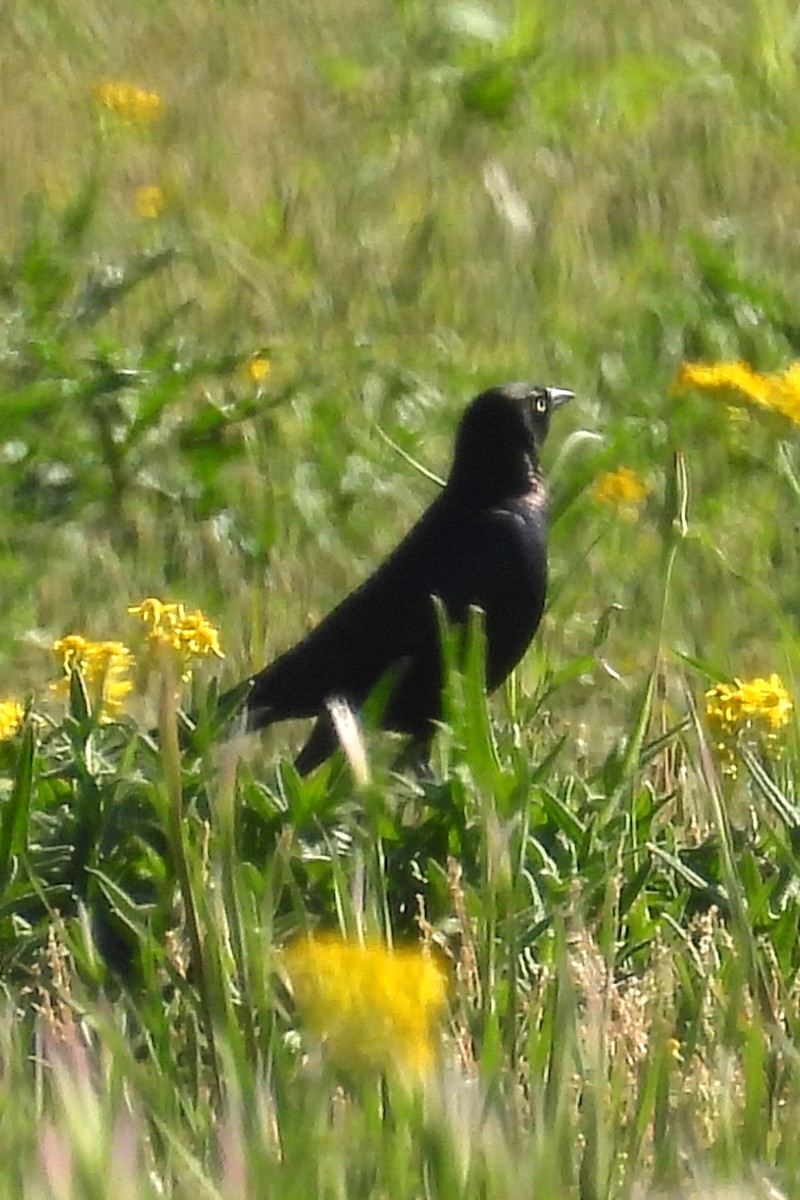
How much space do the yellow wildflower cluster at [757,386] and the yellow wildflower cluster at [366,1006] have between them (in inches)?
77.9

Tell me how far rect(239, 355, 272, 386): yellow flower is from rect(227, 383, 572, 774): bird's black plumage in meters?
1.19

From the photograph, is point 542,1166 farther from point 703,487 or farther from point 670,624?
point 703,487

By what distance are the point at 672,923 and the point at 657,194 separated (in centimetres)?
458

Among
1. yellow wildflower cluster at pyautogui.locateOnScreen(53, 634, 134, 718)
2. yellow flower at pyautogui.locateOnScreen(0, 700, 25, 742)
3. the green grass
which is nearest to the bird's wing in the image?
the green grass

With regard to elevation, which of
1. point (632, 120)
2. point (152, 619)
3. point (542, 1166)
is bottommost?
point (632, 120)

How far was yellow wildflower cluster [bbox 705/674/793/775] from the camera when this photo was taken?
3.30 m

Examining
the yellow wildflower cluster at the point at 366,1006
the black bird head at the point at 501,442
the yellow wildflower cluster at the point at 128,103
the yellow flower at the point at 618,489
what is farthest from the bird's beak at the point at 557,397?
the yellow wildflower cluster at the point at 366,1006

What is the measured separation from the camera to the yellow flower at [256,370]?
595 centimetres

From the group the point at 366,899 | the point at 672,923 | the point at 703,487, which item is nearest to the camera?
the point at 366,899

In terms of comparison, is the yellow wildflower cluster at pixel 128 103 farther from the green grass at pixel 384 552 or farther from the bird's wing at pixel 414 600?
the bird's wing at pixel 414 600

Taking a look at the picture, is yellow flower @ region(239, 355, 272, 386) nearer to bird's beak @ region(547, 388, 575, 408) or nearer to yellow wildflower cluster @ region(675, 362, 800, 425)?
bird's beak @ region(547, 388, 575, 408)

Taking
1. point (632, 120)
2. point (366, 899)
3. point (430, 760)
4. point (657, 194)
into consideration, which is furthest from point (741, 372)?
point (632, 120)

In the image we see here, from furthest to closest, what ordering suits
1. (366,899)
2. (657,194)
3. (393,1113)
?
1. (657,194)
2. (366,899)
3. (393,1113)

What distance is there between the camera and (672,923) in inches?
123
